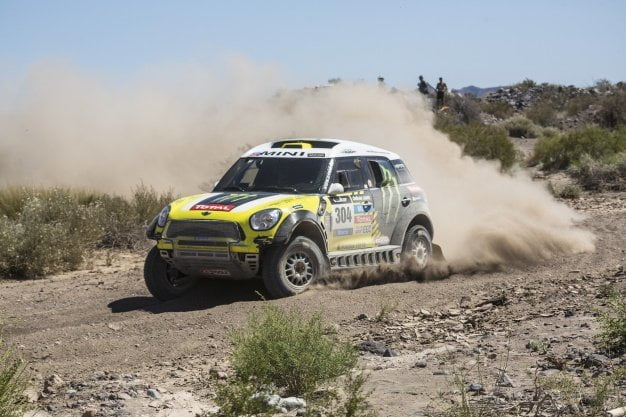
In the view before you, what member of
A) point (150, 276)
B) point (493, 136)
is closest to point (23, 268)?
point (150, 276)

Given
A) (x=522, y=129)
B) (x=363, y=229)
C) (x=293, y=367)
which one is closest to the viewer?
(x=293, y=367)

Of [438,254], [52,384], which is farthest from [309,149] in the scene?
[52,384]

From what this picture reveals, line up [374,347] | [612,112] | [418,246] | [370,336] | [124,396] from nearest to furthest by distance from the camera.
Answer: [124,396], [374,347], [370,336], [418,246], [612,112]

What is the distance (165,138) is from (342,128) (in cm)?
560

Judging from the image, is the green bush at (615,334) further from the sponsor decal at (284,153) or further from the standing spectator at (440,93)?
the standing spectator at (440,93)

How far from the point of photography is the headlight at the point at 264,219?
11242 mm

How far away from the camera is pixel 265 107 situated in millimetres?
27719

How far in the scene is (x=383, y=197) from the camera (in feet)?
43.1

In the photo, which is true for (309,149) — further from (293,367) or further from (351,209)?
(293,367)

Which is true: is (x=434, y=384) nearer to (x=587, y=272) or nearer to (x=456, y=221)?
(x=587, y=272)

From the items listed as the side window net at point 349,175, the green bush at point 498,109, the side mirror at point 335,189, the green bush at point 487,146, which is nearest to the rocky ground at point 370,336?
the side mirror at point 335,189

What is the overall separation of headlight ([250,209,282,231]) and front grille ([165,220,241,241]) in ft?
0.68

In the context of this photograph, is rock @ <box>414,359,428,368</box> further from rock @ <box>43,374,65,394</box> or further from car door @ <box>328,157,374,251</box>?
car door @ <box>328,157,374,251</box>

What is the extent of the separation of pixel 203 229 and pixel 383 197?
282cm
